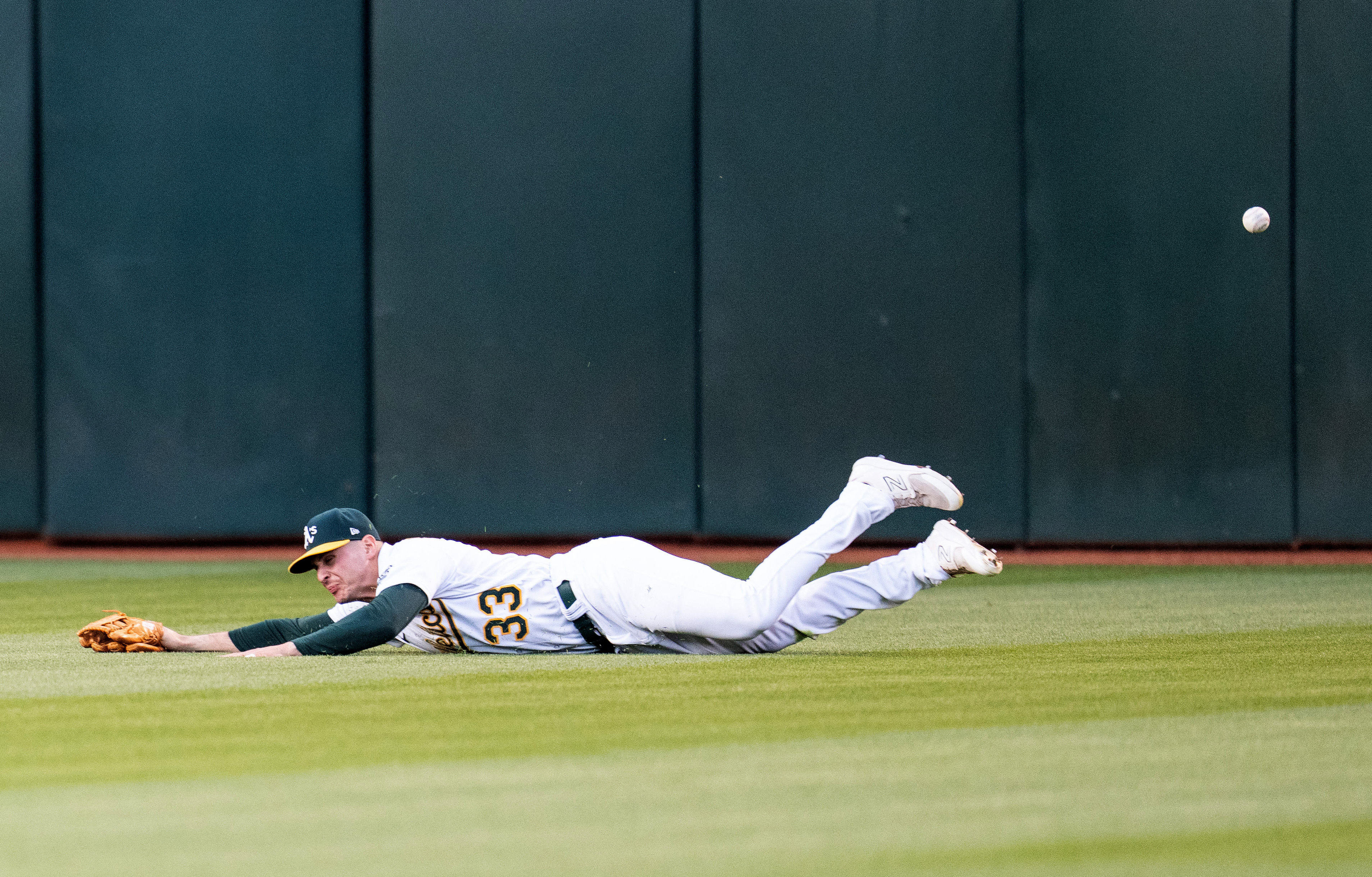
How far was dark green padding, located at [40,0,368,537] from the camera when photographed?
1325 cm

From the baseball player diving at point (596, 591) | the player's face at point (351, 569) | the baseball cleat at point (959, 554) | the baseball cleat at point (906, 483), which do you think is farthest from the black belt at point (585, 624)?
the baseball cleat at point (959, 554)

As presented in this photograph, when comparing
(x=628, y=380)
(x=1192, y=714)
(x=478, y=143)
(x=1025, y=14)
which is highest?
(x=1025, y=14)

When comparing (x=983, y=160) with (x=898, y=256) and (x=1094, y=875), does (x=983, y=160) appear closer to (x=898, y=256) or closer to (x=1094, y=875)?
(x=898, y=256)

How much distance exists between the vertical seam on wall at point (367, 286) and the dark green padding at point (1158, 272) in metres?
4.74

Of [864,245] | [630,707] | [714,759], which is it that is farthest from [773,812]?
[864,245]

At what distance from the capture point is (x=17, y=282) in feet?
44.0

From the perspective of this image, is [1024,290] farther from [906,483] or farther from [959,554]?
[959,554]

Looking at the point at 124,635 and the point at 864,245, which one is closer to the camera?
the point at 124,635

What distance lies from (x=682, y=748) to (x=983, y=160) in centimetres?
890

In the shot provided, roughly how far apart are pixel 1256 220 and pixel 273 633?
8181 mm

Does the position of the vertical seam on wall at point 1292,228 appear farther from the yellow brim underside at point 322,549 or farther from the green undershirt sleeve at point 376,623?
the yellow brim underside at point 322,549

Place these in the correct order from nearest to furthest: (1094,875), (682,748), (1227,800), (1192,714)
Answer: (1094,875) < (1227,800) < (682,748) < (1192,714)

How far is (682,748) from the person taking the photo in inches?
186

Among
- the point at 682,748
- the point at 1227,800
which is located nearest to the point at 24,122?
the point at 682,748
